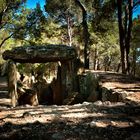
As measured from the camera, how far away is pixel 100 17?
21.5 metres

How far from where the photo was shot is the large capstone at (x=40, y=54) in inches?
557

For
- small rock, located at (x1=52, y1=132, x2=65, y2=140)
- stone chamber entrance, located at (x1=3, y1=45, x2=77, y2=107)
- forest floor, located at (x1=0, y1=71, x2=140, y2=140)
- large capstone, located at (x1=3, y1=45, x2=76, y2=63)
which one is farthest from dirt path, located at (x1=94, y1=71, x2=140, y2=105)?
small rock, located at (x1=52, y1=132, x2=65, y2=140)

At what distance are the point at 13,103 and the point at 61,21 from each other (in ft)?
70.7

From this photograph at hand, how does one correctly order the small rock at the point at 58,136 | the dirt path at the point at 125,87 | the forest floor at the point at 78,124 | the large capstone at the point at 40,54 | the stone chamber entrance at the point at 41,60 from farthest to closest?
the large capstone at the point at 40,54 < the stone chamber entrance at the point at 41,60 < the dirt path at the point at 125,87 < the forest floor at the point at 78,124 < the small rock at the point at 58,136

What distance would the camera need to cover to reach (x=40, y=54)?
14.4m

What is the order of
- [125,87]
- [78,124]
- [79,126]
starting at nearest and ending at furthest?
1. [79,126]
2. [78,124]
3. [125,87]

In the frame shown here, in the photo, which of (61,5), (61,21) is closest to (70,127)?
(61,5)

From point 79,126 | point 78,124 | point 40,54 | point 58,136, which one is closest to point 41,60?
point 40,54

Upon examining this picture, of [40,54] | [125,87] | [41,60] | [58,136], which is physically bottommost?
[58,136]

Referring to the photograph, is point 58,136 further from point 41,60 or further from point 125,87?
point 41,60

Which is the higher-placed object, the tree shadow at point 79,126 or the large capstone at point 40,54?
the large capstone at point 40,54

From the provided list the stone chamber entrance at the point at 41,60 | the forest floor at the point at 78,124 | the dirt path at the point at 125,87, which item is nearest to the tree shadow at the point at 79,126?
the forest floor at the point at 78,124

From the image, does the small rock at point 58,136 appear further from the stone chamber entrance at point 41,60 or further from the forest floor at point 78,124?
the stone chamber entrance at point 41,60

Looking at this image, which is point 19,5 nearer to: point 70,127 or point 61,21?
point 61,21
